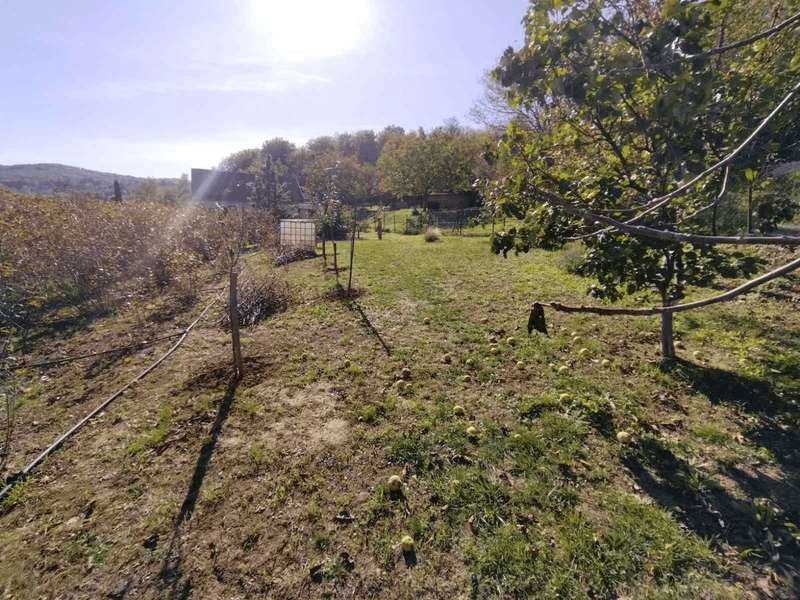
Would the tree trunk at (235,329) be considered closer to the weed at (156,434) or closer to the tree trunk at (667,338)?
the weed at (156,434)

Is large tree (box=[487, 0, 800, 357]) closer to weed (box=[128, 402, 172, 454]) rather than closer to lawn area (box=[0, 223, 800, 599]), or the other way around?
lawn area (box=[0, 223, 800, 599])

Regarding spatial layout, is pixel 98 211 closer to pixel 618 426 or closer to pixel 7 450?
pixel 7 450

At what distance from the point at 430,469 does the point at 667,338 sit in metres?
3.62

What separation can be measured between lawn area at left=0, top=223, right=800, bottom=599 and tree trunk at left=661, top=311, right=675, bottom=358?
0.75 ft

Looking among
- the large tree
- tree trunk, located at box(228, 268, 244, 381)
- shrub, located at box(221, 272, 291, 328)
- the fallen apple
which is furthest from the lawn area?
the large tree

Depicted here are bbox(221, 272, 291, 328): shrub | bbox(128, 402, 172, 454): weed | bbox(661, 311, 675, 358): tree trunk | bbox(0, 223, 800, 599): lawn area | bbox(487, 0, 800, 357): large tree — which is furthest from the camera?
bbox(221, 272, 291, 328): shrub

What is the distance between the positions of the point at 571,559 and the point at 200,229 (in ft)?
39.4

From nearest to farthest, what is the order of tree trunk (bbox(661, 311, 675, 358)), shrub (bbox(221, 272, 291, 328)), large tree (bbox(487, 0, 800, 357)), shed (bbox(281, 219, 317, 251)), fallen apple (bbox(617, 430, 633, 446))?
large tree (bbox(487, 0, 800, 357)), fallen apple (bbox(617, 430, 633, 446)), tree trunk (bbox(661, 311, 675, 358)), shrub (bbox(221, 272, 291, 328)), shed (bbox(281, 219, 317, 251))

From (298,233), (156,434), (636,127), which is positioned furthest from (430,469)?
(298,233)

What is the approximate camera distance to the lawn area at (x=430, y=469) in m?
2.36

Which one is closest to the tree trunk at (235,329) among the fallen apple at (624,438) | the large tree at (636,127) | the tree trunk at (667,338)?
the large tree at (636,127)

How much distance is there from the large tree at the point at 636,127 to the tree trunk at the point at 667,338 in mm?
834

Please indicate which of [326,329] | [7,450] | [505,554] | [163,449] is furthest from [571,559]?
[7,450]

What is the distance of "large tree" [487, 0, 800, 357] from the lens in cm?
246
